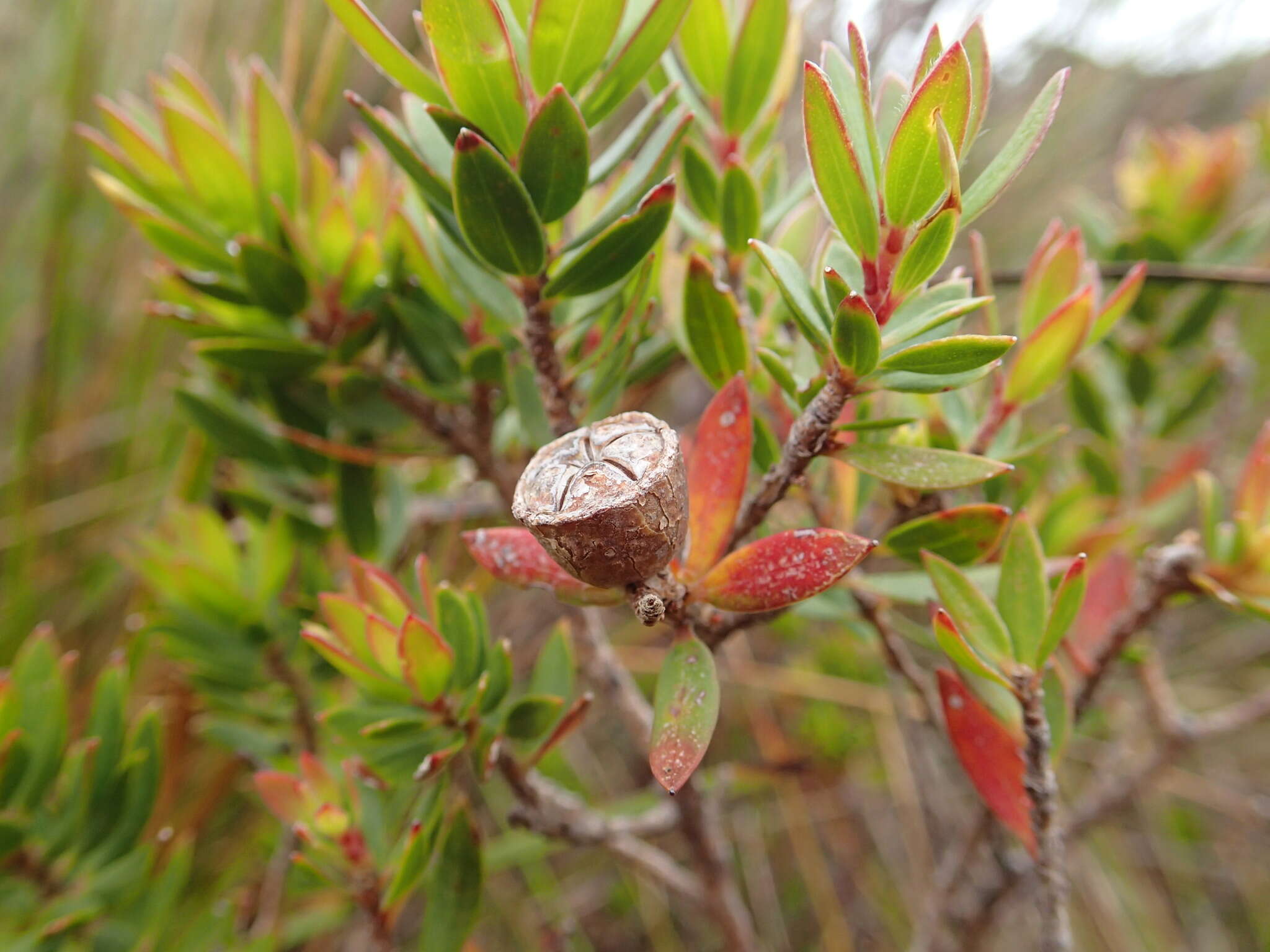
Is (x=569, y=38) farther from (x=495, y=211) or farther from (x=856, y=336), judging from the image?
(x=856, y=336)

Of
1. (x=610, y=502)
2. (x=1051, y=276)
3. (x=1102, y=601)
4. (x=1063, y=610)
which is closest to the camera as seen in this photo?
(x=610, y=502)

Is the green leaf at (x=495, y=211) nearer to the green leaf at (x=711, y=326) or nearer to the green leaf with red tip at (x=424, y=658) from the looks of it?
the green leaf at (x=711, y=326)

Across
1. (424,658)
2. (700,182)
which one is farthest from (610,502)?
(700,182)

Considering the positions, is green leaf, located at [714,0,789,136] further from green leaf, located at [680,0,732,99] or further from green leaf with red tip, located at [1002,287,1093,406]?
green leaf with red tip, located at [1002,287,1093,406]

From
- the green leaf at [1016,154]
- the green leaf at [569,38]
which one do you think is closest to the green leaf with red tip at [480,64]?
the green leaf at [569,38]

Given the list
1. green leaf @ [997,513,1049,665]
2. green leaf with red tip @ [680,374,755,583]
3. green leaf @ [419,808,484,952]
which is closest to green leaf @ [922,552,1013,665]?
green leaf @ [997,513,1049,665]
